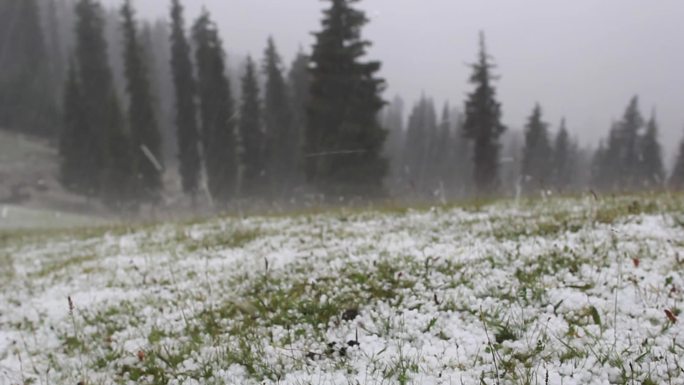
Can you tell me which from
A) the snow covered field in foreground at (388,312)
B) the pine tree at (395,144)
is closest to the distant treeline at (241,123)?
the snow covered field in foreground at (388,312)

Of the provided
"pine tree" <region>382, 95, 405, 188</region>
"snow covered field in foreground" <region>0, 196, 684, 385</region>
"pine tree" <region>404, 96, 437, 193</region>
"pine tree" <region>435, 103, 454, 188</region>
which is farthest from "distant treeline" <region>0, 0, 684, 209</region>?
"pine tree" <region>382, 95, 405, 188</region>

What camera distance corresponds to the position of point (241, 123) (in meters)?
44.9

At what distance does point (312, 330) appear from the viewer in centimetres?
355

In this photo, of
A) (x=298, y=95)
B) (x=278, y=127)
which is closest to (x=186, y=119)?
(x=278, y=127)

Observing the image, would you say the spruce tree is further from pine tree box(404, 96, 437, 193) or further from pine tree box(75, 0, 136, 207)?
pine tree box(404, 96, 437, 193)

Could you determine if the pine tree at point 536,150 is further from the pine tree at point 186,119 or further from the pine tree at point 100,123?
the pine tree at point 100,123

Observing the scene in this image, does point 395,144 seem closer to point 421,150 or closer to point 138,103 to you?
point 421,150

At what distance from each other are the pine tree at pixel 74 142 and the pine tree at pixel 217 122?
1221 cm

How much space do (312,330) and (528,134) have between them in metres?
50.1

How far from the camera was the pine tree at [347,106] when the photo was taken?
2461 cm

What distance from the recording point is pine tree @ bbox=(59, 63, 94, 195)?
147 feet

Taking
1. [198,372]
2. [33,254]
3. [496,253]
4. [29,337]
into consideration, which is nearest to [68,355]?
[29,337]

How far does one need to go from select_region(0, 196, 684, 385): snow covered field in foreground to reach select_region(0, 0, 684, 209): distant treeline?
23.4ft

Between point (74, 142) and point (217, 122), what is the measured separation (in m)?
15.3
